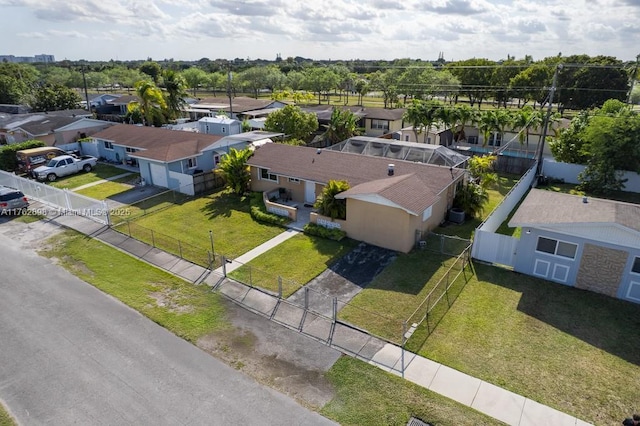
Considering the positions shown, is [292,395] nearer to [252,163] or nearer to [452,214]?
[452,214]

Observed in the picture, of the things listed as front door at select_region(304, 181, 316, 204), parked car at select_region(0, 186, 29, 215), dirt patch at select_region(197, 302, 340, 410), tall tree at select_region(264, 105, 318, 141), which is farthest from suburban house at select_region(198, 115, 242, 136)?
dirt patch at select_region(197, 302, 340, 410)

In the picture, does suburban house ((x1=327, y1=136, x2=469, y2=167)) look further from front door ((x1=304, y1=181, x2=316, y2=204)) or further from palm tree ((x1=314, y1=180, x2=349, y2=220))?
palm tree ((x1=314, y1=180, x2=349, y2=220))

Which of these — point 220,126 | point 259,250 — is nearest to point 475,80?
point 220,126

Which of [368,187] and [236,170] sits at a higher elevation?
[368,187]

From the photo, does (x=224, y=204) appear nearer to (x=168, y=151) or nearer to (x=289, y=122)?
(x=168, y=151)

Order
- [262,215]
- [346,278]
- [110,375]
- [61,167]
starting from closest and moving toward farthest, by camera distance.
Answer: [110,375] → [346,278] → [262,215] → [61,167]

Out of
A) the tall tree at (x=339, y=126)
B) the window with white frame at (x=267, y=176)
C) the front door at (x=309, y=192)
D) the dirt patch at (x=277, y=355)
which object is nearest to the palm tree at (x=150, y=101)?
the tall tree at (x=339, y=126)

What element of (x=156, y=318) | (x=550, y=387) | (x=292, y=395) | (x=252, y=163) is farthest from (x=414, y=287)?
(x=252, y=163)
